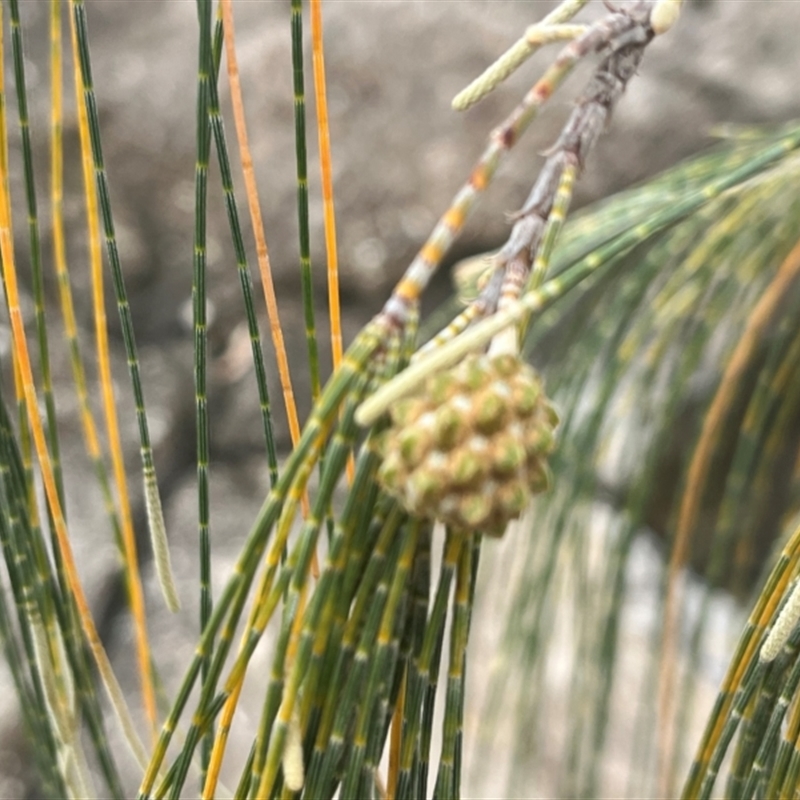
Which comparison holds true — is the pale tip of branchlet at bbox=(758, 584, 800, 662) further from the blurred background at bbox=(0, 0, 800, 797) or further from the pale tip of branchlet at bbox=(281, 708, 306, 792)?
the blurred background at bbox=(0, 0, 800, 797)

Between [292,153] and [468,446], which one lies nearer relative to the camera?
[468,446]

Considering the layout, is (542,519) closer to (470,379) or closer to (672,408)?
(672,408)

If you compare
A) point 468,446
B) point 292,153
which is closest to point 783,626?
point 468,446

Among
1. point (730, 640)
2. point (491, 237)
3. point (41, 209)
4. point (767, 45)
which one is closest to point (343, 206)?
point (491, 237)

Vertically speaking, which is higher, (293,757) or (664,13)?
(664,13)

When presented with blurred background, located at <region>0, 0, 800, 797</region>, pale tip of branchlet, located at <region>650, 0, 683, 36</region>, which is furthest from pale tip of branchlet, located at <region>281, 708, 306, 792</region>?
blurred background, located at <region>0, 0, 800, 797</region>

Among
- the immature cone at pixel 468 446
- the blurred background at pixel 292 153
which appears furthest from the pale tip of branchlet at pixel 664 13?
the blurred background at pixel 292 153

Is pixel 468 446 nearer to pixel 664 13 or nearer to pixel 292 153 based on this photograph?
pixel 664 13

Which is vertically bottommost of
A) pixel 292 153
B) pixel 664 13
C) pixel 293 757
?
pixel 293 757
